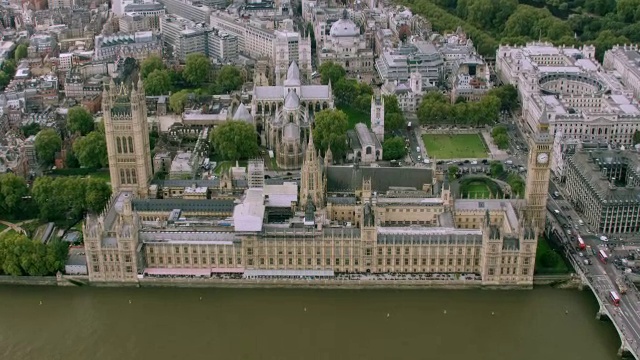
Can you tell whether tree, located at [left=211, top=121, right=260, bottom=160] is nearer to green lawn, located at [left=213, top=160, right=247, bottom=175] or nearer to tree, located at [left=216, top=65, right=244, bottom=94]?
green lawn, located at [left=213, top=160, right=247, bottom=175]

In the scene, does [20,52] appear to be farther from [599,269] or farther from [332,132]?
[599,269]

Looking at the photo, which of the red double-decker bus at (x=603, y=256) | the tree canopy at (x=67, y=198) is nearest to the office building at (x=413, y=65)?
the red double-decker bus at (x=603, y=256)

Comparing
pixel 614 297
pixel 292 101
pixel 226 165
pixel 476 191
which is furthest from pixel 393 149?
pixel 614 297

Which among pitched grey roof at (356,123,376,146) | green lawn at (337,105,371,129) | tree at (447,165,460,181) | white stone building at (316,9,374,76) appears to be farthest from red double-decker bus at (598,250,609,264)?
white stone building at (316,9,374,76)

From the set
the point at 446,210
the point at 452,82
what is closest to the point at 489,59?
the point at 452,82

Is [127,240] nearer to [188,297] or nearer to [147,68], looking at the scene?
[188,297]

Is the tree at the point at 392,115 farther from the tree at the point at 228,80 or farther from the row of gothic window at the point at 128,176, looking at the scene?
the row of gothic window at the point at 128,176
